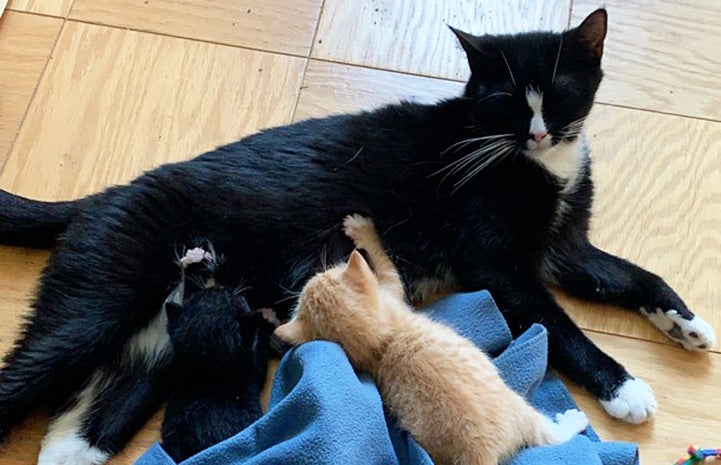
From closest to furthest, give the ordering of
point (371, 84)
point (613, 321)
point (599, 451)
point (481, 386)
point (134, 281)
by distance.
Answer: point (481, 386) < point (599, 451) < point (134, 281) < point (613, 321) < point (371, 84)

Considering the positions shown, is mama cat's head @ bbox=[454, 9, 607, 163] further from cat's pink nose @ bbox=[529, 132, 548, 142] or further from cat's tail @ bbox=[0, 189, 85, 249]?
cat's tail @ bbox=[0, 189, 85, 249]

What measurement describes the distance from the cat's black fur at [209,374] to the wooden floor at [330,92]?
379 millimetres

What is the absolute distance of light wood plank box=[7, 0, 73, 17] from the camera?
6.54 feet

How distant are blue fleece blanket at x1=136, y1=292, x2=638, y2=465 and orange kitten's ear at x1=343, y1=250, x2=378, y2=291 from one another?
107 mm

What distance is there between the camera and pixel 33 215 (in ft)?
5.33

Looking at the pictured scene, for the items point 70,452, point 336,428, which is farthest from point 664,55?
point 70,452

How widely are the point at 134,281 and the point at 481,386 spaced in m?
0.63

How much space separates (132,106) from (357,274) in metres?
0.75

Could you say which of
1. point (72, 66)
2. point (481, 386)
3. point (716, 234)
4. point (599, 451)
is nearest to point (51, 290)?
point (72, 66)

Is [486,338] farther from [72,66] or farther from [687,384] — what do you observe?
[72,66]

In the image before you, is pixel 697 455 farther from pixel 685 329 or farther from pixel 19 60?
pixel 19 60

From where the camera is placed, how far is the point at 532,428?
1358mm

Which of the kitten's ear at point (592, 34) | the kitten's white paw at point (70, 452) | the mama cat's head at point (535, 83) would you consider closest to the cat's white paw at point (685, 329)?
the mama cat's head at point (535, 83)

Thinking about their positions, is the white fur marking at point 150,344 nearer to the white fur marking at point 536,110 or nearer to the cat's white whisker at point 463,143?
the cat's white whisker at point 463,143
